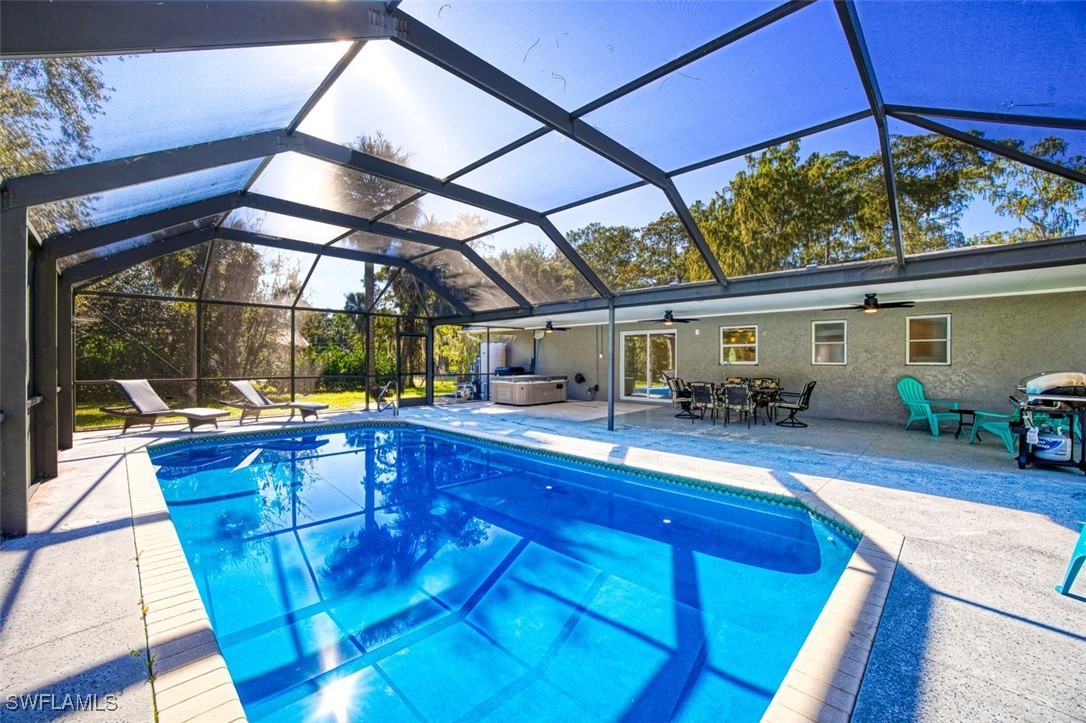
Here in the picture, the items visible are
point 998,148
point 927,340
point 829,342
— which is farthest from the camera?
point 829,342

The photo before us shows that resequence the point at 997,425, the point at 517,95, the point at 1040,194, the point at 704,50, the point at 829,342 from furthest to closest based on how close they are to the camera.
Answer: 1. the point at 829,342
2. the point at 997,425
3. the point at 1040,194
4. the point at 517,95
5. the point at 704,50

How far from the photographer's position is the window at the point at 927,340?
8.84m

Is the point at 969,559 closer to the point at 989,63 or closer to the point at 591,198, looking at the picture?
the point at 989,63

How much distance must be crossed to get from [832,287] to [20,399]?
9.17 meters

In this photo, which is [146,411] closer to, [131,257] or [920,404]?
[131,257]

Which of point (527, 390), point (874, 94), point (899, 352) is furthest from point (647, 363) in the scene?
point (874, 94)

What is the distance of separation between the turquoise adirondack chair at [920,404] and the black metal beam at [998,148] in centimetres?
496

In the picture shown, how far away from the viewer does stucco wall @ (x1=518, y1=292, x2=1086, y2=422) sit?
7754mm

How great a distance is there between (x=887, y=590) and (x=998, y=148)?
4514 mm

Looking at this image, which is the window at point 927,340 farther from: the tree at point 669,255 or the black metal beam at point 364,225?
the black metal beam at point 364,225

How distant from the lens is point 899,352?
Answer: 9.33 meters

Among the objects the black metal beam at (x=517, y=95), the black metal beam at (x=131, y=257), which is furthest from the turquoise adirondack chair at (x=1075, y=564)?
the black metal beam at (x=131, y=257)

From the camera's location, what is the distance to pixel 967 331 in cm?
855

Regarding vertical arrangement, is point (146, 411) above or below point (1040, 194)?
below
